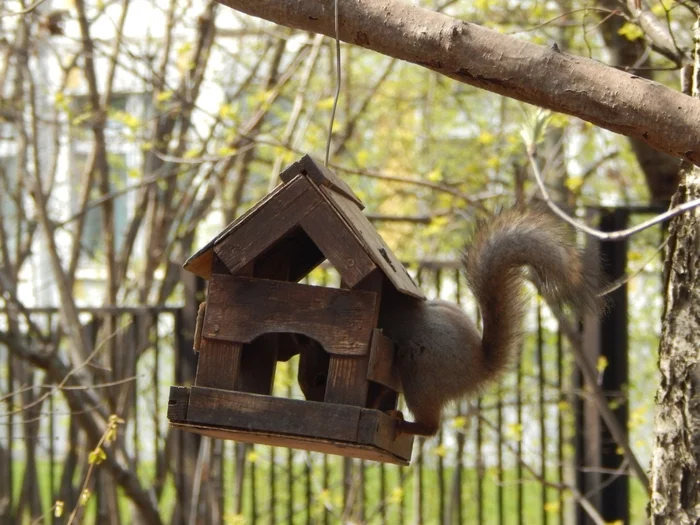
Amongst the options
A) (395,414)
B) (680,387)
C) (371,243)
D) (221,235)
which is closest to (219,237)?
(221,235)

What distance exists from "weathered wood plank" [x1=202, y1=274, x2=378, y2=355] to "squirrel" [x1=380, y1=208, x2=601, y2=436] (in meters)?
0.27

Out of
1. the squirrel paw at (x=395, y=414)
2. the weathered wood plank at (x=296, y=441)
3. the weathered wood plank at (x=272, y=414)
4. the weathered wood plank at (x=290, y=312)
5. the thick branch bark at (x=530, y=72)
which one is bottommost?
the weathered wood plank at (x=296, y=441)

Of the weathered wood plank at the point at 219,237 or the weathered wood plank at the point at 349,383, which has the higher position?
the weathered wood plank at the point at 219,237

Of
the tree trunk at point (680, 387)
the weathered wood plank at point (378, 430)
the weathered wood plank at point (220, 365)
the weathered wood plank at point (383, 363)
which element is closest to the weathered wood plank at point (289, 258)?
the weathered wood plank at point (220, 365)

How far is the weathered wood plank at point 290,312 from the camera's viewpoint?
190cm

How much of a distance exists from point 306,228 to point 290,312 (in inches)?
7.0

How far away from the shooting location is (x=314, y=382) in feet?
7.25

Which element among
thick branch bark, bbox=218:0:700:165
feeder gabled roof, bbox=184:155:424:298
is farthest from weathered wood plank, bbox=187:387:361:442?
thick branch bark, bbox=218:0:700:165

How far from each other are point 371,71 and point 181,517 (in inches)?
146

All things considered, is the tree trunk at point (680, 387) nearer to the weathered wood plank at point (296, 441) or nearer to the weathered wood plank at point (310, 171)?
the weathered wood plank at point (296, 441)

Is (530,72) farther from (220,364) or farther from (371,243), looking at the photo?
(220,364)

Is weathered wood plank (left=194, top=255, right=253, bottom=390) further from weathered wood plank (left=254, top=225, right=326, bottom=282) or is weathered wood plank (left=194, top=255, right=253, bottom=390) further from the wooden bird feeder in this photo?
weathered wood plank (left=254, top=225, right=326, bottom=282)

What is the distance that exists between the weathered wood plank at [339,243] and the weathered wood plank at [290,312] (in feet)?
0.15

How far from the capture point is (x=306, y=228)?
6.31ft
